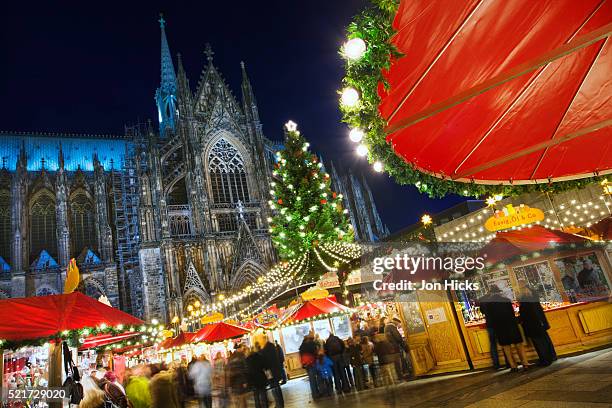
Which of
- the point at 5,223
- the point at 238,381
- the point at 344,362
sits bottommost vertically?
the point at 344,362

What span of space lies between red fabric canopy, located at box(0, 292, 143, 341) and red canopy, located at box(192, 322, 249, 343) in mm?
6416

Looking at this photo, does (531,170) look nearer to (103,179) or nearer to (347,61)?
(347,61)

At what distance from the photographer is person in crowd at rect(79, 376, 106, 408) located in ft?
20.8

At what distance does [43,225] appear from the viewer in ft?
106

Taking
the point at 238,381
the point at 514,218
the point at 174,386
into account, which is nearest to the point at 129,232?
the point at 174,386

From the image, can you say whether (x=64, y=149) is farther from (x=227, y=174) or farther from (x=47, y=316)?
(x=47, y=316)

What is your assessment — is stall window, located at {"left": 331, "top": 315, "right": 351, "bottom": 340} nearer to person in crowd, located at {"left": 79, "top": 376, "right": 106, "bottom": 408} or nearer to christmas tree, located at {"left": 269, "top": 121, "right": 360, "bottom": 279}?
christmas tree, located at {"left": 269, "top": 121, "right": 360, "bottom": 279}

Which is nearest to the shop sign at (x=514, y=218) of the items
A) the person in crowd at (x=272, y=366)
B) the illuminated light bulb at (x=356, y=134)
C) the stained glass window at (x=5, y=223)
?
the person in crowd at (x=272, y=366)

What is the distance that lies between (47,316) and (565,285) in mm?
11487

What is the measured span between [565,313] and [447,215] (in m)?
17.5

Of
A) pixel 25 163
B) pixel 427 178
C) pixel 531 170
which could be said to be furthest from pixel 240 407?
pixel 25 163

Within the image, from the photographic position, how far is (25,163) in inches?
1245

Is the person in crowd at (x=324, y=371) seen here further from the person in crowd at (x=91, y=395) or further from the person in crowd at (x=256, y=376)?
the person in crowd at (x=91, y=395)

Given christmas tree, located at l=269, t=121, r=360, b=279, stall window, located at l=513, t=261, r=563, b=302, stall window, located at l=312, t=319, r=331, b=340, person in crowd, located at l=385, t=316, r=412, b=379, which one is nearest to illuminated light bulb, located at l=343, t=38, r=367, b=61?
person in crowd, located at l=385, t=316, r=412, b=379
